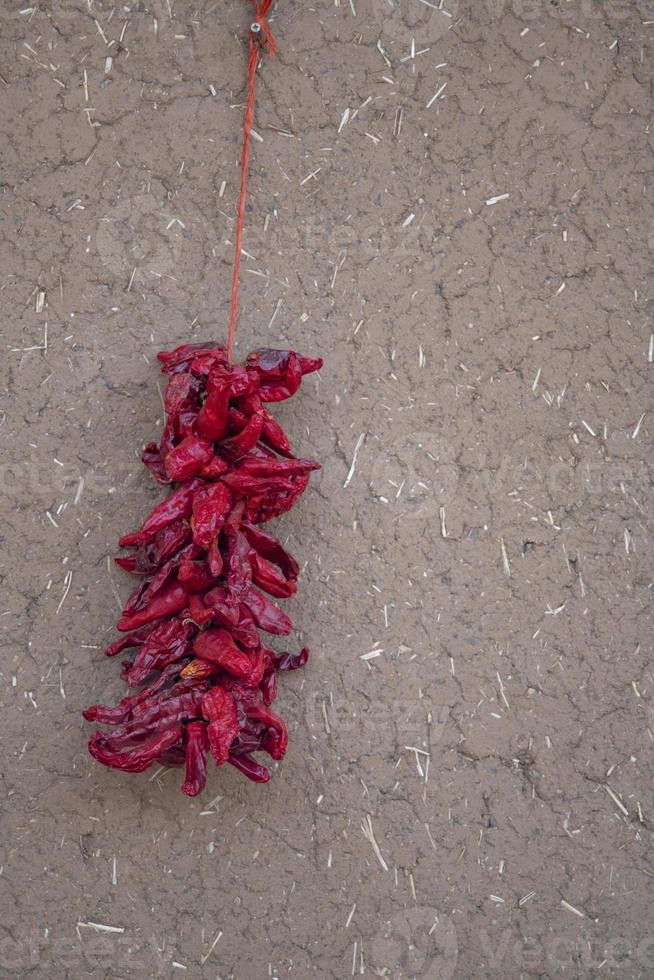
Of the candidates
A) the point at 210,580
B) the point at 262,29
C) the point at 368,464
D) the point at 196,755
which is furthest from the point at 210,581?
the point at 262,29

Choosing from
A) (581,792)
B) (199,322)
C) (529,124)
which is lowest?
(581,792)

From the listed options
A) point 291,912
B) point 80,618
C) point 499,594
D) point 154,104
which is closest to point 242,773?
point 291,912

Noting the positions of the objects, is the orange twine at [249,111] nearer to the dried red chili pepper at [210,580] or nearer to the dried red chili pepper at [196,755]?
the dried red chili pepper at [210,580]

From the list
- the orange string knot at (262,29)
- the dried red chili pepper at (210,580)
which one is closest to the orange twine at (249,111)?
the orange string knot at (262,29)

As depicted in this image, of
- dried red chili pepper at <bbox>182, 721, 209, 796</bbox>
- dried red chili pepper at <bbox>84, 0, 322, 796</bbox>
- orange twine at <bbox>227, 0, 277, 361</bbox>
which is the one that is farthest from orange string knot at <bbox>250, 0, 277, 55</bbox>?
dried red chili pepper at <bbox>182, 721, 209, 796</bbox>

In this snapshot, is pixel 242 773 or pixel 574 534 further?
pixel 574 534

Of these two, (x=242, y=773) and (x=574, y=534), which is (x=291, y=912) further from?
(x=574, y=534)

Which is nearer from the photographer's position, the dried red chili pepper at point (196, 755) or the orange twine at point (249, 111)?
the dried red chili pepper at point (196, 755)
